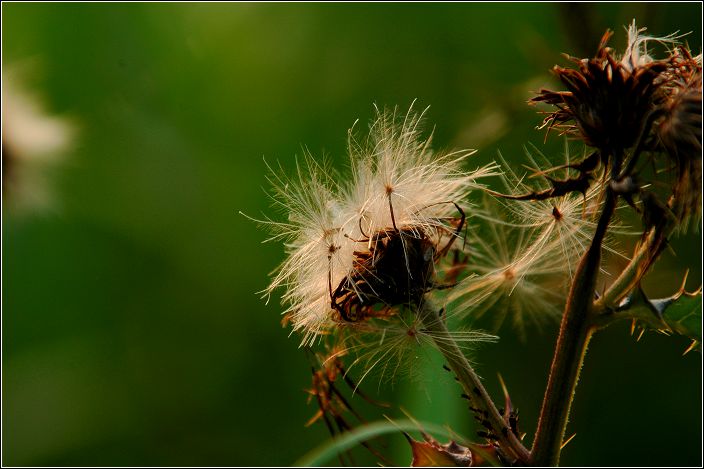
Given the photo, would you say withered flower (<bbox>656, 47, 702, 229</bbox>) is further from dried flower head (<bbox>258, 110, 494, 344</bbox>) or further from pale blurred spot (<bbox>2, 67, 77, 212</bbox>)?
pale blurred spot (<bbox>2, 67, 77, 212</bbox>)

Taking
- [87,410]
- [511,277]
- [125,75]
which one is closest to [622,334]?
[511,277]

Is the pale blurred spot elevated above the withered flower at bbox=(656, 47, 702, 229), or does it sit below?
above

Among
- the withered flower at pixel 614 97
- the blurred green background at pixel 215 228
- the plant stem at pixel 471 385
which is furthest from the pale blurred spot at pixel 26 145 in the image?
the withered flower at pixel 614 97

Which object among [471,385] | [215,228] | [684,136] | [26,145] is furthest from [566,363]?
[215,228]

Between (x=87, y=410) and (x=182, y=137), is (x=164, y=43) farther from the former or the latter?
(x=87, y=410)

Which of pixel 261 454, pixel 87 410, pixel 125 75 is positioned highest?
pixel 125 75

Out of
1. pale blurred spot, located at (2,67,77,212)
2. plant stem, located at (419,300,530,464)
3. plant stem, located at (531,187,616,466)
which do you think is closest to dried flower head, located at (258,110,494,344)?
plant stem, located at (419,300,530,464)

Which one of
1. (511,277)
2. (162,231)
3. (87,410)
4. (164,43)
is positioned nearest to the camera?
(511,277)

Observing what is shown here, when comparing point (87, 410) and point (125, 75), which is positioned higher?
point (125, 75)
